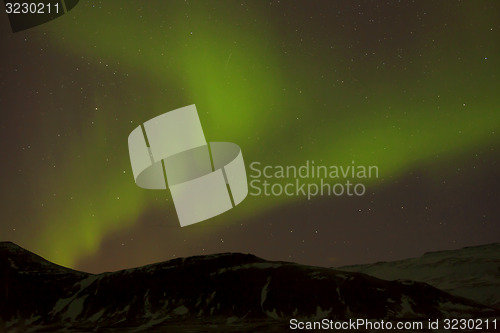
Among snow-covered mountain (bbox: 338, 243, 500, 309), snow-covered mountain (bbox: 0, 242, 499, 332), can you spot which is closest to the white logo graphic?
snow-covered mountain (bbox: 338, 243, 500, 309)

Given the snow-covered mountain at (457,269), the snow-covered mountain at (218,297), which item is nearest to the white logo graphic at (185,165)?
the snow-covered mountain at (457,269)

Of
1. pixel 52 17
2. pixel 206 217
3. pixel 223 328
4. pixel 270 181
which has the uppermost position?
pixel 52 17

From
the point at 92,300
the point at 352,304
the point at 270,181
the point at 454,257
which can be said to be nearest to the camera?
the point at 270,181

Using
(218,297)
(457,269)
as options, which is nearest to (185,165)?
(457,269)

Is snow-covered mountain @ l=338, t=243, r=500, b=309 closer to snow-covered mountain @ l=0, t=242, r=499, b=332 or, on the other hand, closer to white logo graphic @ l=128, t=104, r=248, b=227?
snow-covered mountain @ l=0, t=242, r=499, b=332

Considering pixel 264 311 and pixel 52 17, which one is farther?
pixel 264 311

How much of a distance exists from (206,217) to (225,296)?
20.5 meters

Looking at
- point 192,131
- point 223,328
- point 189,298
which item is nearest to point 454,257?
point 192,131

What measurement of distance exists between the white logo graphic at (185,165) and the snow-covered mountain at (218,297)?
39.9ft

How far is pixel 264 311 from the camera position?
82.4ft

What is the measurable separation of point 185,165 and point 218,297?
63.7ft

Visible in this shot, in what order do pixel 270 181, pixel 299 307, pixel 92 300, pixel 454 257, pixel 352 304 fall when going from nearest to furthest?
pixel 270 181, pixel 454 257, pixel 352 304, pixel 299 307, pixel 92 300

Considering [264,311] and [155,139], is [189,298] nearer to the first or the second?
[264,311]

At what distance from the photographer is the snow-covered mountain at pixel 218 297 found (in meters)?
23.0
